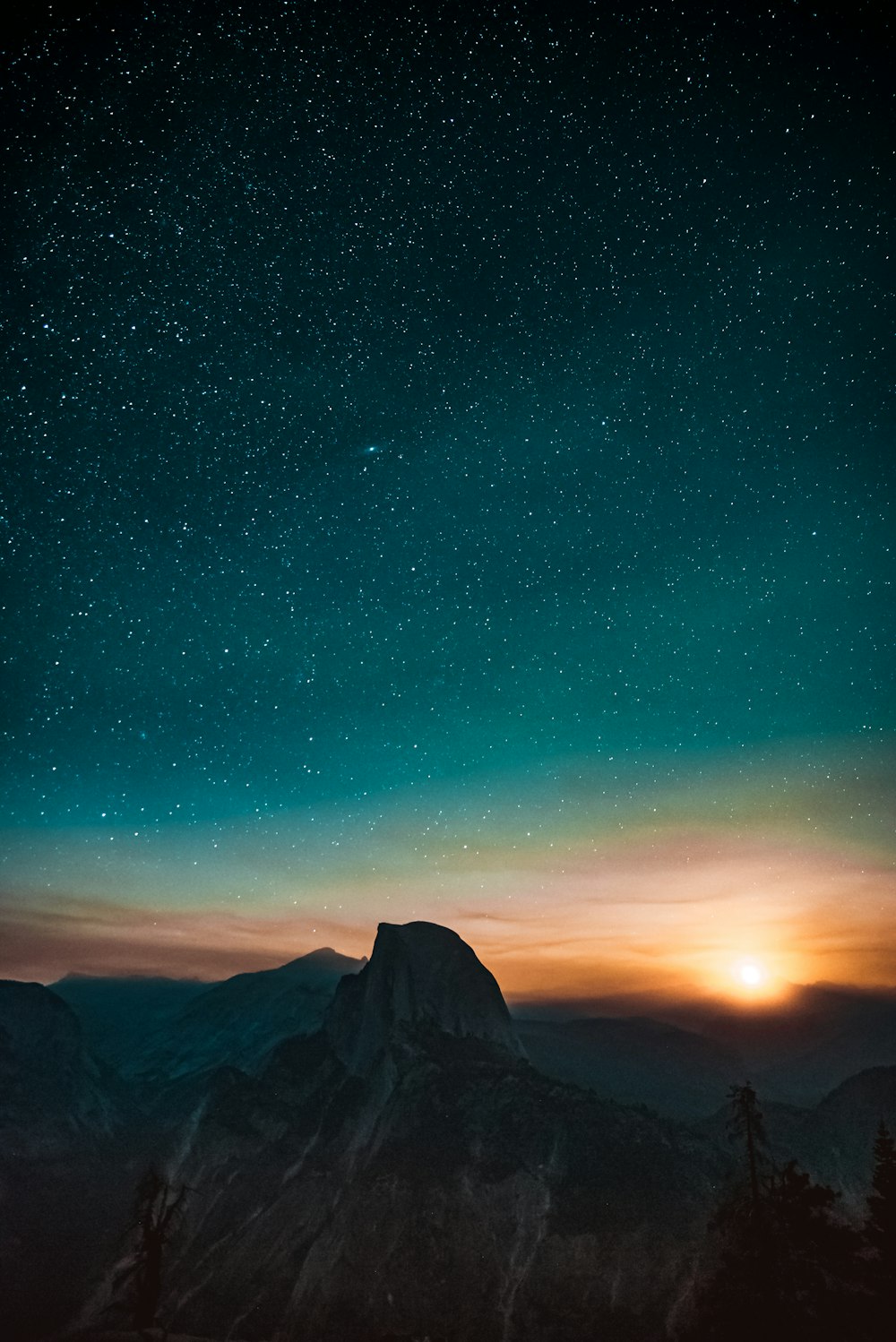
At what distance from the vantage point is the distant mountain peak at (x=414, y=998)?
168 m

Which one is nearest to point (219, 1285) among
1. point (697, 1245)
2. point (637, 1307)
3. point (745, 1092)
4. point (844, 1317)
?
point (637, 1307)

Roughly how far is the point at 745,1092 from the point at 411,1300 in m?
92.0

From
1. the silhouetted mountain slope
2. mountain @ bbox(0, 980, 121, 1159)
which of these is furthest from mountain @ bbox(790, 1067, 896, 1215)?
mountain @ bbox(0, 980, 121, 1159)

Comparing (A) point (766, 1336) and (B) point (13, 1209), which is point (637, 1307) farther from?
(B) point (13, 1209)

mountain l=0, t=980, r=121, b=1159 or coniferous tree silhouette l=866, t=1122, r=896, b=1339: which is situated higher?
coniferous tree silhouette l=866, t=1122, r=896, b=1339

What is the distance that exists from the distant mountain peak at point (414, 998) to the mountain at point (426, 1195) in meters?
0.67

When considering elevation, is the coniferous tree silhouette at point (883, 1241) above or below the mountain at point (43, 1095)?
above

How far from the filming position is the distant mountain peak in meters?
168

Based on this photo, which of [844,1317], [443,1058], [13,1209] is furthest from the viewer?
[443,1058]

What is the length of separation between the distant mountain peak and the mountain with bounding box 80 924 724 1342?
67cm

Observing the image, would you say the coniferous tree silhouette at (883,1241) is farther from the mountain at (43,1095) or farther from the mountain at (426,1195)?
the mountain at (43,1095)

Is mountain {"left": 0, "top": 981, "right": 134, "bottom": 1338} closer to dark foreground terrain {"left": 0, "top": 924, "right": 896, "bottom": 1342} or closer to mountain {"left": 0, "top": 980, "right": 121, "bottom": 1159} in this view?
mountain {"left": 0, "top": 980, "right": 121, "bottom": 1159}

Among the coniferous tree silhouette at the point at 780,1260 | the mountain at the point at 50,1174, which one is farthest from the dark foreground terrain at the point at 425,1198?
the mountain at the point at 50,1174

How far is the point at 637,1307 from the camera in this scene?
83.2m
